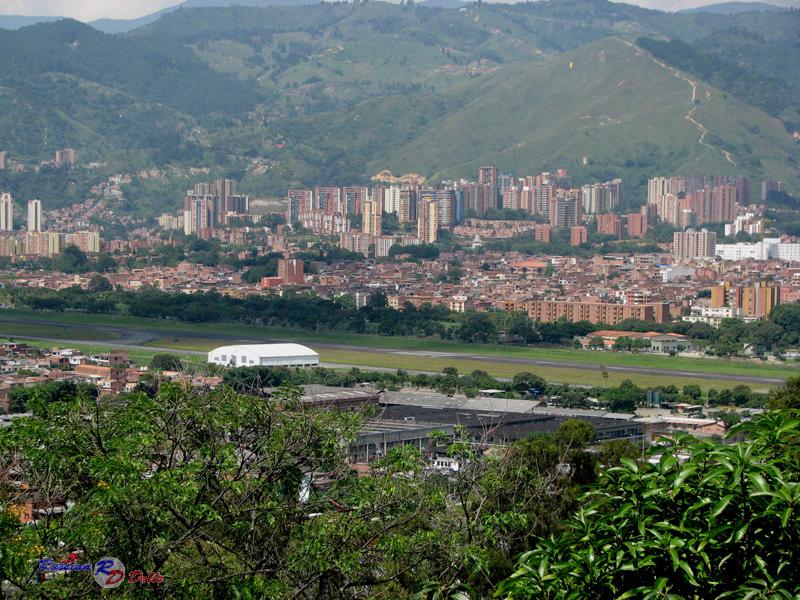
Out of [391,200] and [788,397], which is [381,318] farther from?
[391,200]

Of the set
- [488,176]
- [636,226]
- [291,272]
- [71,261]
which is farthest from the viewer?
[488,176]

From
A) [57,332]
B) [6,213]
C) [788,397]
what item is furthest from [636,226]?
[788,397]

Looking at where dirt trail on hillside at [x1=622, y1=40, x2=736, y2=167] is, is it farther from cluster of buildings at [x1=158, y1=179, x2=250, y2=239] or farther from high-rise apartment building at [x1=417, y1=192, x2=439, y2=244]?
cluster of buildings at [x1=158, y1=179, x2=250, y2=239]

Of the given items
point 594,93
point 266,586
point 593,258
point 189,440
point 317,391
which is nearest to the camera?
point 266,586

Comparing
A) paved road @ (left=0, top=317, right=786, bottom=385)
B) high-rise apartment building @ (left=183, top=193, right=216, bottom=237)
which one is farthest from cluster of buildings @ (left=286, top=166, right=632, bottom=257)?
paved road @ (left=0, top=317, right=786, bottom=385)

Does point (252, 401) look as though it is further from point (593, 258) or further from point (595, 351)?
point (593, 258)

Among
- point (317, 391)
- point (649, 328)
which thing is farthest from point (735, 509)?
point (649, 328)
